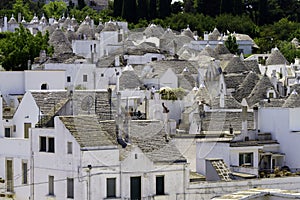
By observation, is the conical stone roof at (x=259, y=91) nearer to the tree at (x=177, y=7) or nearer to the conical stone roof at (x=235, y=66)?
the conical stone roof at (x=235, y=66)

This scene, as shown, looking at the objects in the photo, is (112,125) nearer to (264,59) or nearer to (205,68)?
(205,68)

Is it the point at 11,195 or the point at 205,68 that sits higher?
the point at 205,68

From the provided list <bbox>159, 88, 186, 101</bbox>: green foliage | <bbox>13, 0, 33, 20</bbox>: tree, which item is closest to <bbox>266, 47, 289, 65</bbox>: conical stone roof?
<bbox>159, 88, 186, 101</bbox>: green foliage

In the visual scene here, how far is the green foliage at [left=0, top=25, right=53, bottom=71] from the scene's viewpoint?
40.2 metres

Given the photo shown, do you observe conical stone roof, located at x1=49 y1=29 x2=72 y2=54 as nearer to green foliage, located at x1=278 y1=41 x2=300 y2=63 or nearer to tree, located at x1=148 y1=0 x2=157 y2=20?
green foliage, located at x1=278 y1=41 x2=300 y2=63

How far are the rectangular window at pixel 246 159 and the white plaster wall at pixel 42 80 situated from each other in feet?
19.7

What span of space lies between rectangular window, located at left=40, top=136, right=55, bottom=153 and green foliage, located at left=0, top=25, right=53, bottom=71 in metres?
13.4

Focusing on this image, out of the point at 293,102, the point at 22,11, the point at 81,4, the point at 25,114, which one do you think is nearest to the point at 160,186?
the point at 25,114

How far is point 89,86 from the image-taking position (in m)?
37.4

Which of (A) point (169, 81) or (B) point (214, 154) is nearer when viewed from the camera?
(B) point (214, 154)

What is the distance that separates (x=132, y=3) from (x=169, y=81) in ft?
113

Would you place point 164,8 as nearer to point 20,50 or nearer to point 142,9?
point 142,9

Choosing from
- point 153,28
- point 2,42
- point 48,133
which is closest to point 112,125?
point 48,133

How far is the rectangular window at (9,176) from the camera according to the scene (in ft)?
89.5
